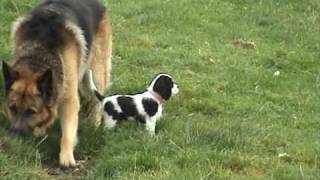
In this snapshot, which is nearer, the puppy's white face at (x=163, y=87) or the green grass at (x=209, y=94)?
the green grass at (x=209, y=94)

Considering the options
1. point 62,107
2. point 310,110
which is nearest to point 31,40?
point 62,107

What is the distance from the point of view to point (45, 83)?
5.98m

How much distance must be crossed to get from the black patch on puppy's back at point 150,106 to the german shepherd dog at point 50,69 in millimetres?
551

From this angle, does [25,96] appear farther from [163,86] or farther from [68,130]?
[163,86]

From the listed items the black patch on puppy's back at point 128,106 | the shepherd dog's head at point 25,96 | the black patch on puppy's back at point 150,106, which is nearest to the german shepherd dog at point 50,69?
the shepherd dog's head at point 25,96

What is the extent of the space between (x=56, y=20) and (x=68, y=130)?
1105 millimetres

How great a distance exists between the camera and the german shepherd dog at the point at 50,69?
596 centimetres

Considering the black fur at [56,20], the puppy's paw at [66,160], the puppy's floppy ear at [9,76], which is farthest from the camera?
the black fur at [56,20]

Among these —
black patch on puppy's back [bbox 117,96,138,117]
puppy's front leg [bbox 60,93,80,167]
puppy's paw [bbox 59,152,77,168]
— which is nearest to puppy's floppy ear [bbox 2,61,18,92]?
puppy's front leg [bbox 60,93,80,167]

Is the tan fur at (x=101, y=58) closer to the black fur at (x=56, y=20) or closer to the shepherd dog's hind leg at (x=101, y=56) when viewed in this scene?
the shepherd dog's hind leg at (x=101, y=56)

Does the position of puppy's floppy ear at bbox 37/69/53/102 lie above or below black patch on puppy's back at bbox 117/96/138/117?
above

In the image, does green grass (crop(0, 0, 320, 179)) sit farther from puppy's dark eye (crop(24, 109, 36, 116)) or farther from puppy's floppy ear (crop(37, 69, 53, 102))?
puppy's floppy ear (crop(37, 69, 53, 102))

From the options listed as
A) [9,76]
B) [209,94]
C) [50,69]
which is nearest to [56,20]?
[50,69]

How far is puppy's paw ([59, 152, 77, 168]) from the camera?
6.18m
